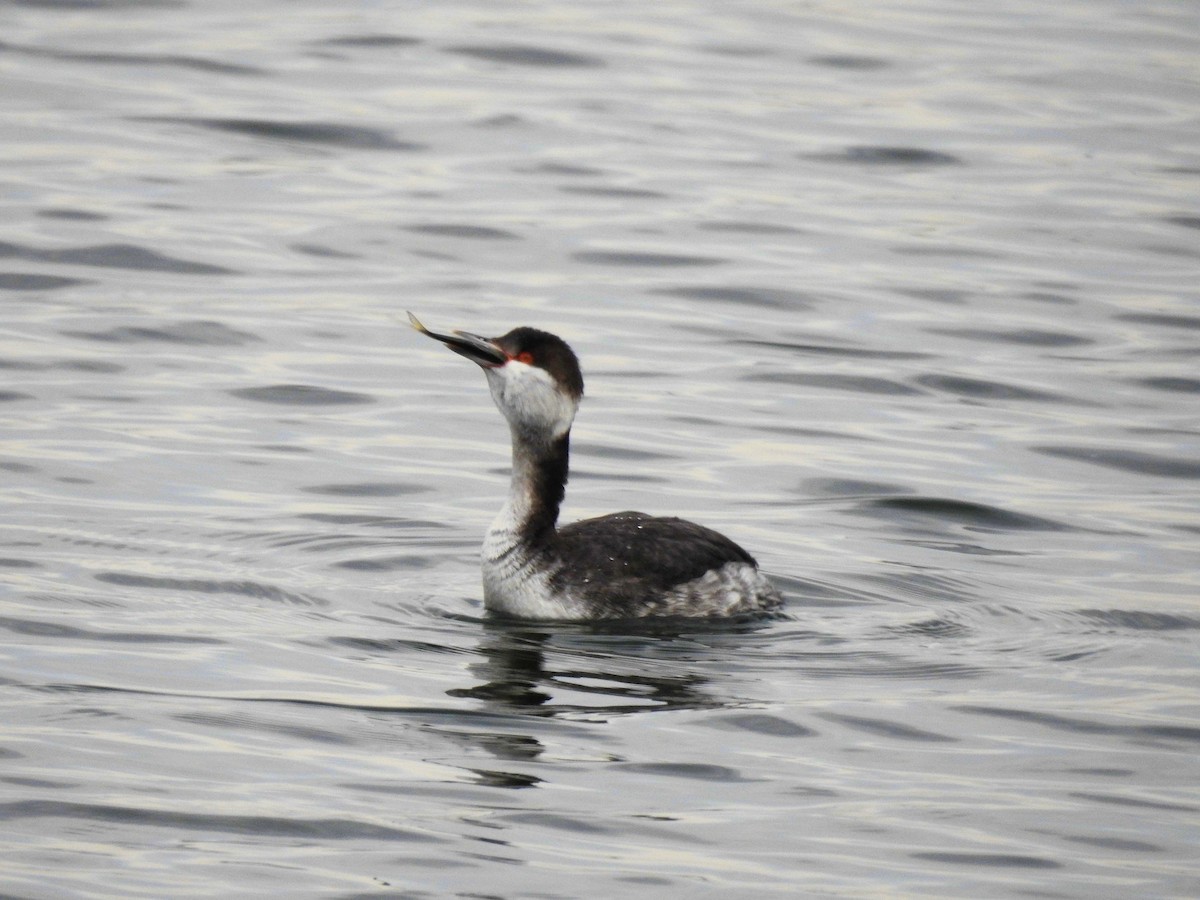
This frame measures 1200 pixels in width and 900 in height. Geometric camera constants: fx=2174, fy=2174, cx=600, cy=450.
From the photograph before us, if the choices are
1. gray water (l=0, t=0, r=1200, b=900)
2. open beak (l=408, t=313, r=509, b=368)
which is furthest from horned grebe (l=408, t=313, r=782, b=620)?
gray water (l=0, t=0, r=1200, b=900)

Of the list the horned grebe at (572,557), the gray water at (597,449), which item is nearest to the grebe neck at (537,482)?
the horned grebe at (572,557)

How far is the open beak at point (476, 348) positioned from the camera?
965 centimetres

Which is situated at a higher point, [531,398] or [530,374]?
[530,374]

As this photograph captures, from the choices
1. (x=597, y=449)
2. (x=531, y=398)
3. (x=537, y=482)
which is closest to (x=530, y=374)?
(x=531, y=398)

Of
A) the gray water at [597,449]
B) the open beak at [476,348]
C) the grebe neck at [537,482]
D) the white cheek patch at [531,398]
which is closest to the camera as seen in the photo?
the gray water at [597,449]

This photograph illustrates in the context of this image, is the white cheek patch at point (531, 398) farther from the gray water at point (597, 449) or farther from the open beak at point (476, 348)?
the gray water at point (597, 449)

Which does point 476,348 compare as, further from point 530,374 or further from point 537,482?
point 537,482

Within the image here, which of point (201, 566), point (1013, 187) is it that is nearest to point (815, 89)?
point (1013, 187)

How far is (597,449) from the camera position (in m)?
13.3

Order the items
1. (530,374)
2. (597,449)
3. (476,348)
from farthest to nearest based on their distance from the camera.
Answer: (597,449) < (530,374) < (476,348)

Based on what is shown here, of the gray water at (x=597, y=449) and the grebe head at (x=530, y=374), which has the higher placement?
the grebe head at (x=530, y=374)

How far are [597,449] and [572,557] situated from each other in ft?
11.4

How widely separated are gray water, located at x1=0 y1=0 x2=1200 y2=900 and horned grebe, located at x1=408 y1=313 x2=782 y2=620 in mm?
174

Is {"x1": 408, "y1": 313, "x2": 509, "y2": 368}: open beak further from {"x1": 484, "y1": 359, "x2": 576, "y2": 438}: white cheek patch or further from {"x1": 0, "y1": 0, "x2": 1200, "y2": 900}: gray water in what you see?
{"x1": 0, "y1": 0, "x2": 1200, "y2": 900}: gray water
